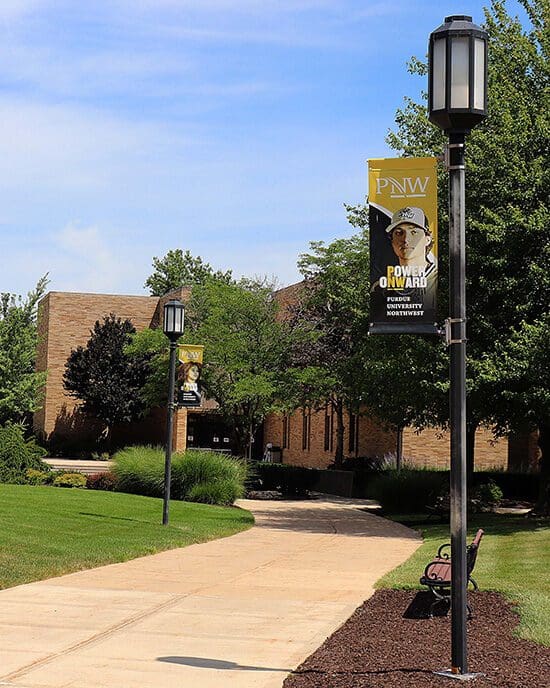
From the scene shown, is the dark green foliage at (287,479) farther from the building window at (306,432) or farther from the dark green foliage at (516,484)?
the building window at (306,432)

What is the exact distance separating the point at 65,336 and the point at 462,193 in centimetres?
4843

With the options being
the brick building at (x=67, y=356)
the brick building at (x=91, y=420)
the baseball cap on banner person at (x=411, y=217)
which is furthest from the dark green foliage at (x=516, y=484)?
the baseball cap on banner person at (x=411, y=217)

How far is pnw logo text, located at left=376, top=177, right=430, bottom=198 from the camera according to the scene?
25.1 feet

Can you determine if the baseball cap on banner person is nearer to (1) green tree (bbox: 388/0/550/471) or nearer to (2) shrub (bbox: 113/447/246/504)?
(1) green tree (bbox: 388/0/550/471)

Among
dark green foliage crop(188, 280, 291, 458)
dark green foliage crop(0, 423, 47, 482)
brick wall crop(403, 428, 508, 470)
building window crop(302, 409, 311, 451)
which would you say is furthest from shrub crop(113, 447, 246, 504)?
building window crop(302, 409, 311, 451)

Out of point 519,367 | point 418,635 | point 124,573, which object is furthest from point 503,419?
point 418,635

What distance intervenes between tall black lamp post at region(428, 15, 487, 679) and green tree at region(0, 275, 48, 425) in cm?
3394

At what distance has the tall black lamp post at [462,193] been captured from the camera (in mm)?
7070

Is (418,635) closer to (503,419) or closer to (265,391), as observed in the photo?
(503,419)

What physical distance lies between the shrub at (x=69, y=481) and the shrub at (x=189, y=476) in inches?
51.8

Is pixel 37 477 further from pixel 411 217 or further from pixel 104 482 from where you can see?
pixel 411 217

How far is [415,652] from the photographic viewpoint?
8.18 metres

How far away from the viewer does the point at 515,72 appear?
23.0 metres

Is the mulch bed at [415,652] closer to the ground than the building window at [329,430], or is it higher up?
closer to the ground
